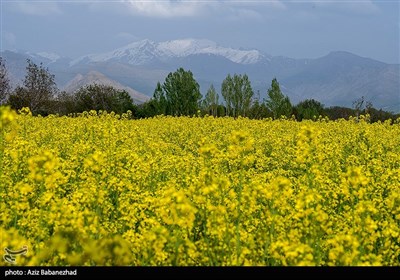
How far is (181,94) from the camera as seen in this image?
180 feet

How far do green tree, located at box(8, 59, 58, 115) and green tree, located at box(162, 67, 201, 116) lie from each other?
1525 cm

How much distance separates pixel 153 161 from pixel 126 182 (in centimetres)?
154

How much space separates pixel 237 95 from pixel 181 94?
6.38 meters

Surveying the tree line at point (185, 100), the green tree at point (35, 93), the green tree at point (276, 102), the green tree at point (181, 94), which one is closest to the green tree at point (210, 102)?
the tree line at point (185, 100)

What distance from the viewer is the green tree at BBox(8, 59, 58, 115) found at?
57031 millimetres

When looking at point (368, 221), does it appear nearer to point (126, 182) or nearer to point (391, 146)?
point (126, 182)

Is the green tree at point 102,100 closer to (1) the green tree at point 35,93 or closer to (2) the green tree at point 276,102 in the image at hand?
(1) the green tree at point 35,93

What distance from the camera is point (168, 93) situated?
5538 centimetres

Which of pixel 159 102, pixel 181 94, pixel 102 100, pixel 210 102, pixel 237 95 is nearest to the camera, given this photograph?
Result: pixel 159 102

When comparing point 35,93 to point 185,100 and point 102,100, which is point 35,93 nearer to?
point 102,100

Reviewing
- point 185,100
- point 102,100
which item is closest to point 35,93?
point 102,100

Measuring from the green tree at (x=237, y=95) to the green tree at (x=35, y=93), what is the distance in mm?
21654

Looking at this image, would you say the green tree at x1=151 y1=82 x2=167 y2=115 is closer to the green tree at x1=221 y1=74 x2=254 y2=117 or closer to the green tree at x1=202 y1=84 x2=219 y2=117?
the green tree at x1=202 y1=84 x2=219 y2=117
